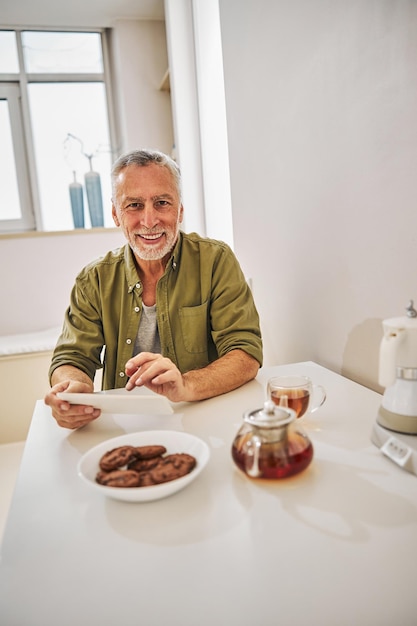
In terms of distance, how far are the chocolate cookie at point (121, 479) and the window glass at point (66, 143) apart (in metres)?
2.85

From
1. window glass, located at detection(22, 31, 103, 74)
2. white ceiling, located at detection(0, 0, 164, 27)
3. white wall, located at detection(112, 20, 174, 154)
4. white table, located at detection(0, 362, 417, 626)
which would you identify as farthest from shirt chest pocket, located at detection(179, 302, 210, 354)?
window glass, located at detection(22, 31, 103, 74)

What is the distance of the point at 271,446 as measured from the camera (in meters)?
0.75

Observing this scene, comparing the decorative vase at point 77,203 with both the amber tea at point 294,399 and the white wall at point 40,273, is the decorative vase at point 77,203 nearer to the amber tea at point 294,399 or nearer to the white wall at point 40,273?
the white wall at point 40,273

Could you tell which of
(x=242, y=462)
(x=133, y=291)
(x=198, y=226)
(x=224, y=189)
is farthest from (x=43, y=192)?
(x=242, y=462)

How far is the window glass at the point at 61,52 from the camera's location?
10.9ft

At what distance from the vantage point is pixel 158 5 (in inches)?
121

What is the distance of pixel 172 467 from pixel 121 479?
0.08m

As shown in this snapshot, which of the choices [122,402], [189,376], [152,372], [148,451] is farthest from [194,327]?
[148,451]

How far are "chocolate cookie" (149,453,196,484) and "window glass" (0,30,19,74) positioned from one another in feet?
11.1

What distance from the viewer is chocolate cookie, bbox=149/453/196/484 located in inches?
28.9

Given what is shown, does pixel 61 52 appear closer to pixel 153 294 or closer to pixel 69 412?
pixel 153 294

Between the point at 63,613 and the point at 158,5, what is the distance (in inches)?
133

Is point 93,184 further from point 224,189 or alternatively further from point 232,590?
point 232,590

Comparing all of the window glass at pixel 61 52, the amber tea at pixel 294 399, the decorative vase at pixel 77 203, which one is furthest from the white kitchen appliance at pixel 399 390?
the window glass at pixel 61 52
